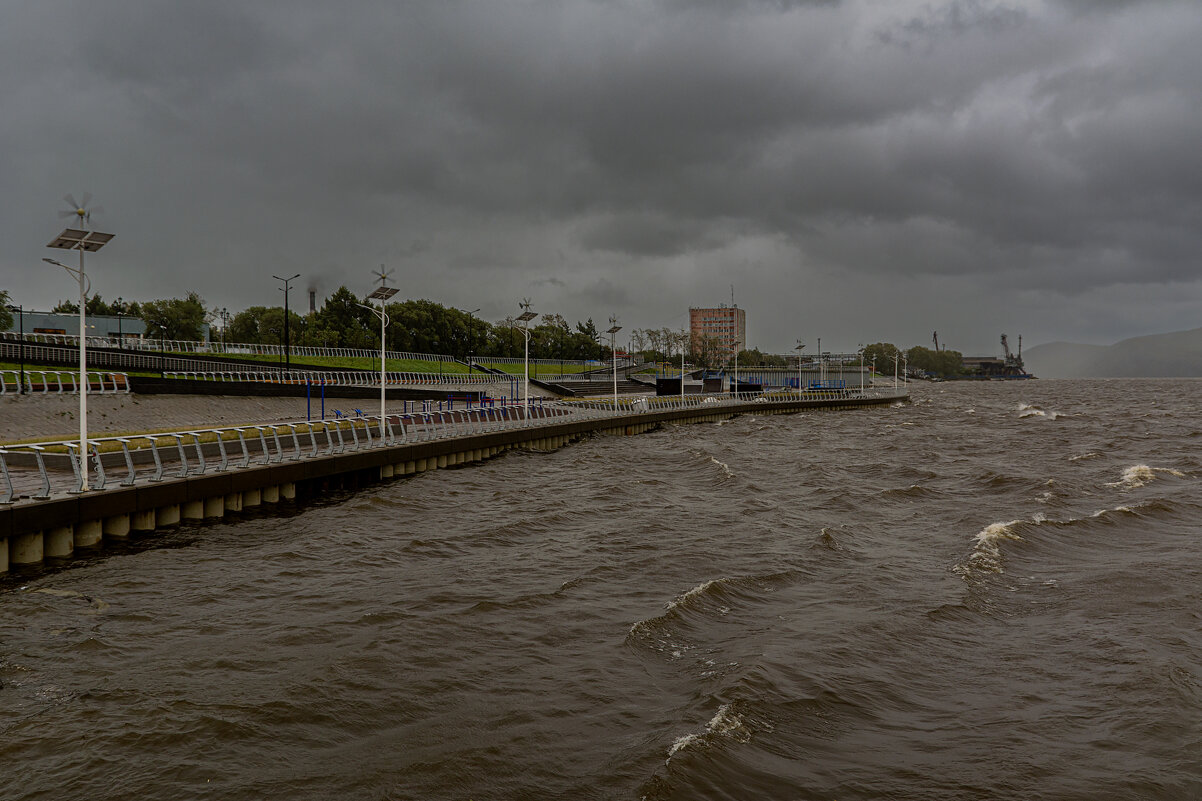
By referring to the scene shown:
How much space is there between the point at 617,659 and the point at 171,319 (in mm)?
106609

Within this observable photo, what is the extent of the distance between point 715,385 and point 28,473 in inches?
3548

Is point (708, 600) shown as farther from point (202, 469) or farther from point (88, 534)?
point (202, 469)

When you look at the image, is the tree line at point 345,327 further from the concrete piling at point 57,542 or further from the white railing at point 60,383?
the concrete piling at point 57,542

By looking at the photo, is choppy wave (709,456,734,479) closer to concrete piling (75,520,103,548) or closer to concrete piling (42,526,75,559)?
concrete piling (75,520,103,548)

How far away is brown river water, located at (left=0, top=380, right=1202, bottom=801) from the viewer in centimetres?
812

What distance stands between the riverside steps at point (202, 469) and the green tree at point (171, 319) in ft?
246

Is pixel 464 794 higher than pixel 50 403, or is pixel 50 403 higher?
pixel 50 403

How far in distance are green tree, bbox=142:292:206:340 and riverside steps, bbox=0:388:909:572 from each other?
75.0 metres

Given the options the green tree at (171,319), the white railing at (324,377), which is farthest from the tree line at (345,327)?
the white railing at (324,377)

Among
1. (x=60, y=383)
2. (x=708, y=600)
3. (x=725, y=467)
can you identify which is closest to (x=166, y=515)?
(x=708, y=600)

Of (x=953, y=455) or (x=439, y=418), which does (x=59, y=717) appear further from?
(x=953, y=455)

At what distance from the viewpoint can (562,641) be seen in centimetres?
1184

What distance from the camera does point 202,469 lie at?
819 inches

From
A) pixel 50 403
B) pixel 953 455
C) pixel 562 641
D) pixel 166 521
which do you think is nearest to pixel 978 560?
pixel 562 641
